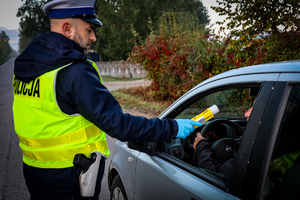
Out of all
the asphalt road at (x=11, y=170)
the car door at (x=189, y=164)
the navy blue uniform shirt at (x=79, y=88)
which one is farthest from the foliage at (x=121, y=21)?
the navy blue uniform shirt at (x=79, y=88)

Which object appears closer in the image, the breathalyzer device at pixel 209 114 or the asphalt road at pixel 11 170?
the breathalyzer device at pixel 209 114

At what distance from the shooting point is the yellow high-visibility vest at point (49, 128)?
1.49 m

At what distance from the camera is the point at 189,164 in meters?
1.74

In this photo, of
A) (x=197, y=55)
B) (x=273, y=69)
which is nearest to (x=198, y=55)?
(x=197, y=55)

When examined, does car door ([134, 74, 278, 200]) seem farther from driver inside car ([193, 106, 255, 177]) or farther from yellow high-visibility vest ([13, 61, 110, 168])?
yellow high-visibility vest ([13, 61, 110, 168])

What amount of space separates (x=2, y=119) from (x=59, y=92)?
7.46 m

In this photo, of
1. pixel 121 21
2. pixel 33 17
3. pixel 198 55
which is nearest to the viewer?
pixel 198 55

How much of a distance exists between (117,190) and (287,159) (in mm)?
1706

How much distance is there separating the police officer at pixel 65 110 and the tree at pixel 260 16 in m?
4.32

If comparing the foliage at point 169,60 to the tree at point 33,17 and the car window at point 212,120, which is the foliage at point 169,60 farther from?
the tree at point 33,17

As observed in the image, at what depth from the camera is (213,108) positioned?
1698 millimetres

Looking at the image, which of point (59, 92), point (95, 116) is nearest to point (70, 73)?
point (59, 92)

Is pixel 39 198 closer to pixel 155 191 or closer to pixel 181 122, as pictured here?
pixel 155 191

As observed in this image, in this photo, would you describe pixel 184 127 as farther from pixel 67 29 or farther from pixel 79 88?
pixel 67 29
